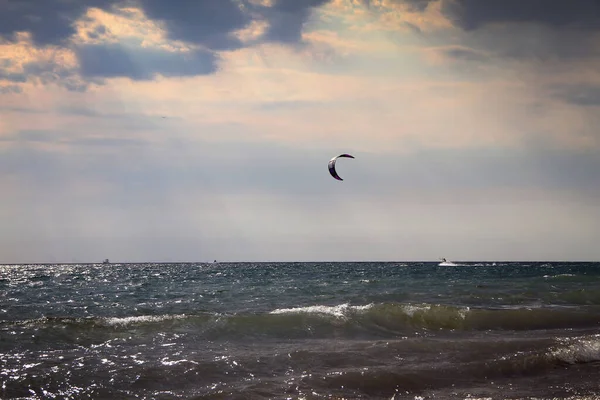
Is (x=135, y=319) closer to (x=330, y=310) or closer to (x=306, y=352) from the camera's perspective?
Result: (x=330, y=310)

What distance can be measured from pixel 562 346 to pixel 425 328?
15.9ft

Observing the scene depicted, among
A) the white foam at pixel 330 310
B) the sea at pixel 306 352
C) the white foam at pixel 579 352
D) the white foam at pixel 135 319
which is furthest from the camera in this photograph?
the white foam at pixel 330 310

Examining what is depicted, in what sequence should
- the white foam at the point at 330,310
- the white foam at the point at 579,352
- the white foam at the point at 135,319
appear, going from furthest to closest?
the white foam at the point at 330,310, the white foam at the point at 135,319, the white foam at the point at 579,352

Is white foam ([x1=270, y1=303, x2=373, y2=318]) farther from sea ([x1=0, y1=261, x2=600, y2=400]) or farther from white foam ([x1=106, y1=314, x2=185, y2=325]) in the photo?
white foam ([x1=106, y1=314, x2=185, y2=325])

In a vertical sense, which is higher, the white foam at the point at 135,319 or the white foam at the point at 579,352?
the white foam at the point at 579,352

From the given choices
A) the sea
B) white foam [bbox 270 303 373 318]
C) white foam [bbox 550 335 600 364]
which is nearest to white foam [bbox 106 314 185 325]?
the sea

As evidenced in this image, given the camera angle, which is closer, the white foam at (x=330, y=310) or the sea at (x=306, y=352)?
the sea at (x=306, y=352)

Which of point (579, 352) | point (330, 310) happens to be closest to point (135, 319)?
point (330, 310)

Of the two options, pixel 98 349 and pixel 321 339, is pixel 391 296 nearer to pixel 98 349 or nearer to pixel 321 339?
pixel 321 339

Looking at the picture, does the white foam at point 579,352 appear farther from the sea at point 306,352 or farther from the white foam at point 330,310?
the white foam at point 330,310

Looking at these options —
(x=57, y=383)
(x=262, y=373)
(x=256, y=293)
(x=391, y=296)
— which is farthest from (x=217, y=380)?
(x=256, y=293)

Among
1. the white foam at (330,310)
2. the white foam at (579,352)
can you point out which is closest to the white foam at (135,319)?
the white foam at (330,310)

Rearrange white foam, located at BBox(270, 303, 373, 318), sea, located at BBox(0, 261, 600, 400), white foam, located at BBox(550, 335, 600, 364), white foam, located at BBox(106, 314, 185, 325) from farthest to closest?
1. white foam, located at BBox(270, 303, 373, 318)
2. white foam, located at BBox(106, 314, 185, 325)
3. white foam, located at BBox(550, 335, 600, 364)
4. sea, located at BBox(0, 261, 600, 400)

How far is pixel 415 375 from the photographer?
36.1ft
